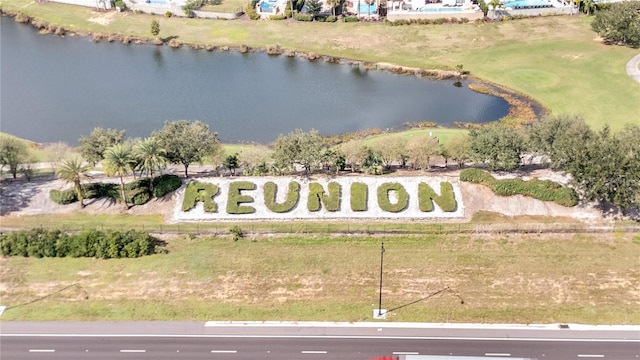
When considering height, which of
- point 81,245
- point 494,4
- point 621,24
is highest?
point 494,4

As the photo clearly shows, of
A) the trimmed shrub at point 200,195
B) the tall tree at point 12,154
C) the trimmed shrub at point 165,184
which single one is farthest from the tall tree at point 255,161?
the tall tree at point 12,154

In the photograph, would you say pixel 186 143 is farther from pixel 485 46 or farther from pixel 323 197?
pixel 485 46

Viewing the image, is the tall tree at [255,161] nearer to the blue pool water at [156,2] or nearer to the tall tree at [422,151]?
the tall tree at [422,151]

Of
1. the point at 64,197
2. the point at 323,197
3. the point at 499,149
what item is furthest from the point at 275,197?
the point at 499,149

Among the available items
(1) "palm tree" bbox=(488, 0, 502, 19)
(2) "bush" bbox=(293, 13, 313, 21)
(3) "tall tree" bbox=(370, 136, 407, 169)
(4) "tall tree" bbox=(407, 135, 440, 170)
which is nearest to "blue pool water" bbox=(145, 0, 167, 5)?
(2) "bush" bbox=(293, 13, 313, 21)

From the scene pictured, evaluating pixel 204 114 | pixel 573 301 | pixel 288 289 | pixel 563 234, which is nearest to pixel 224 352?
pixel 288 289

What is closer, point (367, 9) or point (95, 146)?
point (95, 146)
